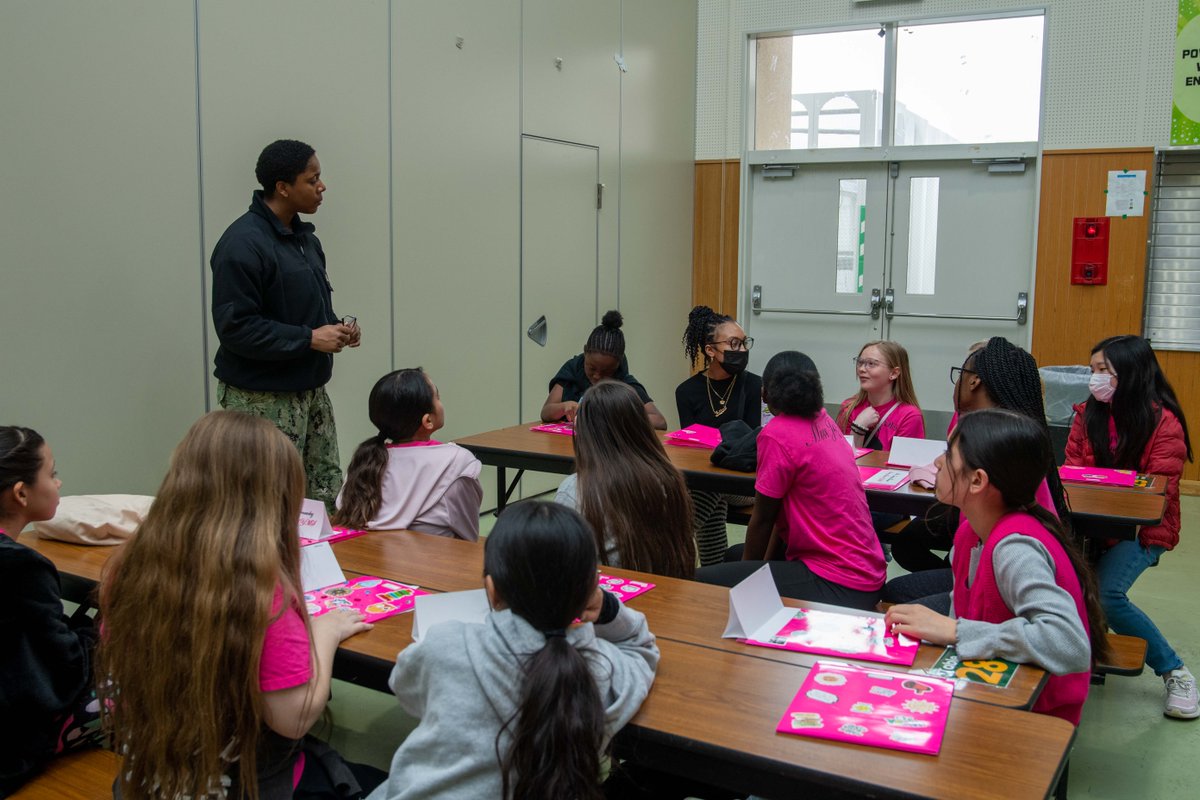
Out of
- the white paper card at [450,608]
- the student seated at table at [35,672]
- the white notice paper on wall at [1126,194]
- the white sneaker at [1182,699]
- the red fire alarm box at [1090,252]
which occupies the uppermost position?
the white notice paper on wall at [1126,194]

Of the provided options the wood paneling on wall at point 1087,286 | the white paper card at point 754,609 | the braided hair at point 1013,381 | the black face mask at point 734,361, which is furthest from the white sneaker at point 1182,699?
the wood paneling on wall at point 1087,286

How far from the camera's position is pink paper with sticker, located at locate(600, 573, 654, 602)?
219 cm

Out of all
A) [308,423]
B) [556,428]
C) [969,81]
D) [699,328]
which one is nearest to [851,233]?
[969,81]

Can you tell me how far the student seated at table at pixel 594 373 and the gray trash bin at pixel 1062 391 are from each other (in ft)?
9.79

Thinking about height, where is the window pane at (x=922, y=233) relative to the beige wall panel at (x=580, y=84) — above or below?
below

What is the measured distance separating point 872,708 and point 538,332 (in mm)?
4663

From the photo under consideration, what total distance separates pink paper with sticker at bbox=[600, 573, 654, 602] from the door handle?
12.5ft

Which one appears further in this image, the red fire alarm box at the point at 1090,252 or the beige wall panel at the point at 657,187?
Result: the beige wall panel at the point at 657,187

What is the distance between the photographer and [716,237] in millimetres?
7836

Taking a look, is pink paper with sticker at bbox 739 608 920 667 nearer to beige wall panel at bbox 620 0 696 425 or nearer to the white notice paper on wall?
beige wall panel at bbox 620 0 696 425

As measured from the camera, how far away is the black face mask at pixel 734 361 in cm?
426

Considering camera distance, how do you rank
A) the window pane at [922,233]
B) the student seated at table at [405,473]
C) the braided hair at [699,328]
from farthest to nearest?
the window pane at [922,233], the braided hair at [699,328], the student seated at table at [405,473]

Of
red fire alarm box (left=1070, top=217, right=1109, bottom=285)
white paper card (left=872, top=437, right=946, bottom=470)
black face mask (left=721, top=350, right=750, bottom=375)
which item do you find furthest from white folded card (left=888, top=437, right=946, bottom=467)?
red fire alarm box (left=1070, top=217, right=1109, bottom=285)

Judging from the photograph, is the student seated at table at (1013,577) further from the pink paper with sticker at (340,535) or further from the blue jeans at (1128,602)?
the pink paper with sticker at (340,535)
